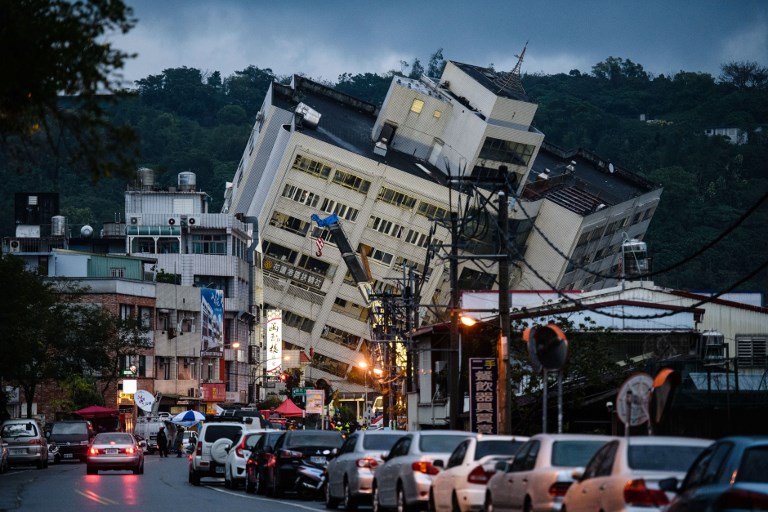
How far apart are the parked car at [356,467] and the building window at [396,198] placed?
97189 millimetres

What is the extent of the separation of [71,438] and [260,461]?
110 ft

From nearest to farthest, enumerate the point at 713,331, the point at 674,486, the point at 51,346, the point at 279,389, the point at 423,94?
1. the point at 674,486
2. the point at 713,331
3. the point at 51,346
4. the point at 423,94
5. the point at 279,389

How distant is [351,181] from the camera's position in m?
129

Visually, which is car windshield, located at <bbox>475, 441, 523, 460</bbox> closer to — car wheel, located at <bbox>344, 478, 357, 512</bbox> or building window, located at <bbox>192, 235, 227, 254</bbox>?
car wheel, located at <bbox>344, 478, 357, 512</bbox>

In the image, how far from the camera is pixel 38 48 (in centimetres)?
1753

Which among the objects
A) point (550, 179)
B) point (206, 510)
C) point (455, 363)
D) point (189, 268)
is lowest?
point (206, 510)

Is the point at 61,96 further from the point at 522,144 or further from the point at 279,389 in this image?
the point at 279,389

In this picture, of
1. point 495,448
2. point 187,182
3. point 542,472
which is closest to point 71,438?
point 495,448

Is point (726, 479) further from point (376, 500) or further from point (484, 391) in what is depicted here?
point (484, 391)

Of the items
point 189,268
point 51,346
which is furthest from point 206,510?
point 189,268

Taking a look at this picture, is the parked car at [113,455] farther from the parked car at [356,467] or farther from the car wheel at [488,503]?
the car wheel at [488,503]

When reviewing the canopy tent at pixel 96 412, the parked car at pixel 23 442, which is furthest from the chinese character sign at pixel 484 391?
the canopy tent at pixel 96 412

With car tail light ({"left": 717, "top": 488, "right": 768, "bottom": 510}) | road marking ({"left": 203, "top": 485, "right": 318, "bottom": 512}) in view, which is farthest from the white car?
car tail light ({"left": 717, "top": 488, "right": 768, "bottom": 510})

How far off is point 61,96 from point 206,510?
12.7 meters
